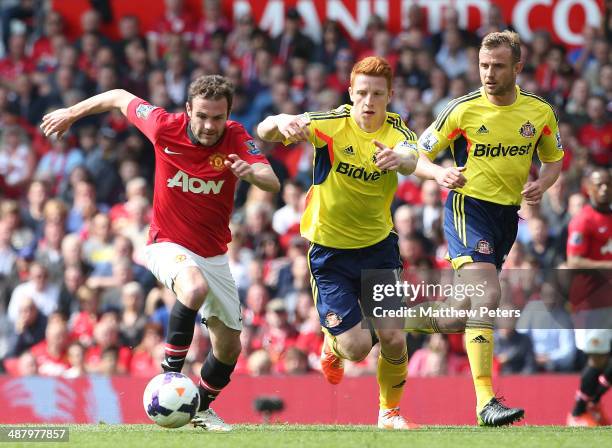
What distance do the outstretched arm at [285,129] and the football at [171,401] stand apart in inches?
68.2

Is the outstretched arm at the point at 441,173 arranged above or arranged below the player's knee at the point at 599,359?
above

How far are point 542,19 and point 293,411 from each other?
834cm

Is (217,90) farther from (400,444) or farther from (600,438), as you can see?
(600,438)

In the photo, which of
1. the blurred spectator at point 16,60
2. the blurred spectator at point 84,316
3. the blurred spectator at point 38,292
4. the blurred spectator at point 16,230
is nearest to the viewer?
the blurred spectator at point 84,316

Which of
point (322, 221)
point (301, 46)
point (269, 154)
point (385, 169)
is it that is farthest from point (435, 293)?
point (301, 46)

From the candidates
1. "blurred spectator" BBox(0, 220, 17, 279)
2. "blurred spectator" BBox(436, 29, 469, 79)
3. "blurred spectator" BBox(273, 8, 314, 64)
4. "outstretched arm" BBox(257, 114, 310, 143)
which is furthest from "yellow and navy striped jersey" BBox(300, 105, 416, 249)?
"blurred spectator" BBox(273, 8, 314, 64)

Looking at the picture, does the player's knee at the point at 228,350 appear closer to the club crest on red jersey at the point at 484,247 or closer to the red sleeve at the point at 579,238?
the club crest on red jersey at the point at 484,247

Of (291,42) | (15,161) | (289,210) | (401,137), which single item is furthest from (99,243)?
(401,137)

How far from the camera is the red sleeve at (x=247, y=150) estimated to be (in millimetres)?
8836

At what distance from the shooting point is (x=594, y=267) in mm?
11547

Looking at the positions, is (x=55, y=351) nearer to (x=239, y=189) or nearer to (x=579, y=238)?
(x=239, y=189)

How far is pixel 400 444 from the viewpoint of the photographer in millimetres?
7848

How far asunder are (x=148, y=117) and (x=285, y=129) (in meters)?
1.22

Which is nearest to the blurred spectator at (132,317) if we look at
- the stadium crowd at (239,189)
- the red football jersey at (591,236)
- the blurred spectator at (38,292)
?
the stadium crowd at (239,189)
